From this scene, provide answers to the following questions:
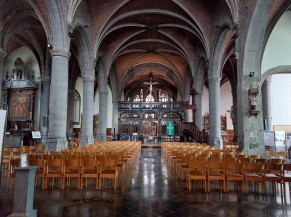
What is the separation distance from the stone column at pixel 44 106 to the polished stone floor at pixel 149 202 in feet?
38.5

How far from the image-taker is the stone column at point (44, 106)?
16409 mm

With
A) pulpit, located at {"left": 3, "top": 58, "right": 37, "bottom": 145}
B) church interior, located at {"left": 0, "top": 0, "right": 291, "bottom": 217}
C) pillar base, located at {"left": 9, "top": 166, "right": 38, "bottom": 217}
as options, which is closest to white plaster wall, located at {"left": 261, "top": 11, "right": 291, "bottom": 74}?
church interior, located at {"left": 0, "top": 0, "right": 291, "bottom": 217}

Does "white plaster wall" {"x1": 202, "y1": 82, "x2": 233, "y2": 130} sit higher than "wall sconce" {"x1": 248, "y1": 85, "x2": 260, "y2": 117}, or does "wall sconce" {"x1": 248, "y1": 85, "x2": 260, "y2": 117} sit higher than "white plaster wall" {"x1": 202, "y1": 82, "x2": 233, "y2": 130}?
"white plaster wall" {"x1": 202, "y1": 82, "x2": 233, "y2": 130}

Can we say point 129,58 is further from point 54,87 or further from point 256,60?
point 256,60

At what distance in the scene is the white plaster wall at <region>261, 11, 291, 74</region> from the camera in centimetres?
1137

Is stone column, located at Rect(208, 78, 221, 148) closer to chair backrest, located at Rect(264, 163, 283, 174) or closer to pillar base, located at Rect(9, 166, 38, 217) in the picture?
chair backrest, located at Rect(264, 163, 283, 174)

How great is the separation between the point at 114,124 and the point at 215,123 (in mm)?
15454

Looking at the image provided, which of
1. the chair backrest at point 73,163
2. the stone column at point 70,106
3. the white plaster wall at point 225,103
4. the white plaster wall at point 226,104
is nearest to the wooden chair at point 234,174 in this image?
the chair backrest at point 73,163

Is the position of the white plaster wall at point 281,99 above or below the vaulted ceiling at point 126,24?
below

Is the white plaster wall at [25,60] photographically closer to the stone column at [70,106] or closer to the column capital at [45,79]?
the column capital at [45,79]

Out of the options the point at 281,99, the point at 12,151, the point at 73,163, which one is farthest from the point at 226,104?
the point at 73,163

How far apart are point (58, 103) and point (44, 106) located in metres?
7.80

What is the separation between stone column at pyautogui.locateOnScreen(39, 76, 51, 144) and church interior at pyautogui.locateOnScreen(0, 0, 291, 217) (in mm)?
112

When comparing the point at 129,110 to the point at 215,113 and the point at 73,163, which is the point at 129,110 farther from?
the point at 73,163
